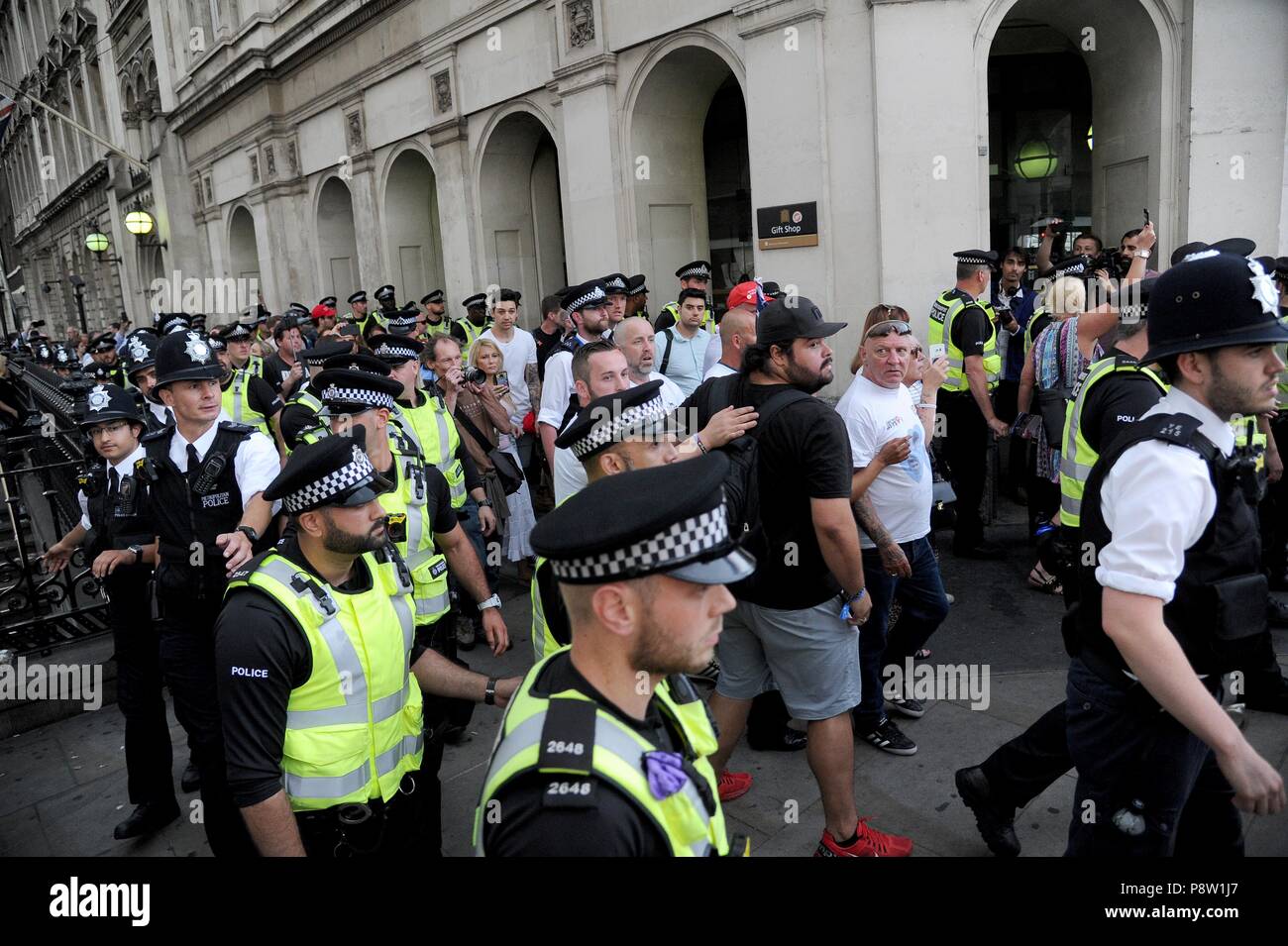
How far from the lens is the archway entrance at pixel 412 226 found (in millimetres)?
16828

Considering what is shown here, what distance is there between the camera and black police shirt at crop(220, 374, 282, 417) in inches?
255

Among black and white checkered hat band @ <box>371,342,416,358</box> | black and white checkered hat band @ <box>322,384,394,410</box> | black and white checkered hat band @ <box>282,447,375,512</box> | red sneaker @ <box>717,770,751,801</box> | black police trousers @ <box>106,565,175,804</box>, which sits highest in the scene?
black and white checkered hat band @ <box>371,342,416,358</box>

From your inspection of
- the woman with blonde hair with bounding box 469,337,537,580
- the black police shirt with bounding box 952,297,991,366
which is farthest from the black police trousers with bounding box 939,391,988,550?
the woman with blonde hair with bounding box 469,337,537,580

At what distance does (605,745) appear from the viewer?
Result: 1464 mm

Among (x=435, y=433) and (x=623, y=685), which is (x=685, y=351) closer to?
(x=435, y=433)

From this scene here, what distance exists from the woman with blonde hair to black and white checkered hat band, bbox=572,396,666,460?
10.9 ft

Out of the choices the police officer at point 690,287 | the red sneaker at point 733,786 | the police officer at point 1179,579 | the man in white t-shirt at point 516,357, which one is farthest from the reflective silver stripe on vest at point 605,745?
the man in white t-shirt at point 516,357

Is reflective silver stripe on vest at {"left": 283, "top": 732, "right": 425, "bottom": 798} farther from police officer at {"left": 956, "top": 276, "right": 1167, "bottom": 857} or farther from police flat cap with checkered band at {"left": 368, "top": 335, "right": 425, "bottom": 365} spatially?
police flat cap with checkered band at {"left": 368, "top": 335, "right": 425, "bottom": 365}

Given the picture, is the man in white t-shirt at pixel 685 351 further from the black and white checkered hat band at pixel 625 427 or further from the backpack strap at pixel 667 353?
the black and white checkered hat band at pixel 625 427

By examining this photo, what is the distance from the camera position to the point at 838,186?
8.97 meters
